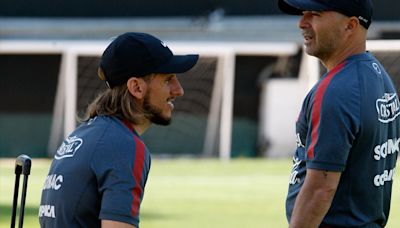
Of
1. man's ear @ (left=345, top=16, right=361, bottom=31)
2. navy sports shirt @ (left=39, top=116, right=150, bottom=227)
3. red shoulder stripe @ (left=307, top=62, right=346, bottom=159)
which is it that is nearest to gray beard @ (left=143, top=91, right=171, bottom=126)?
navy sports shirt @ (left=39, top=116, right=150, bottom=227)

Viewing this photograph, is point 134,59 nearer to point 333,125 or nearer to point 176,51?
point 333,125

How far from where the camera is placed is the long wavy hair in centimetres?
399

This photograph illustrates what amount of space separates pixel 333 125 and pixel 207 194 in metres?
9.19

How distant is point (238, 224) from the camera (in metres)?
10.6

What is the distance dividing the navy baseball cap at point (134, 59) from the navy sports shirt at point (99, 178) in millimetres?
166

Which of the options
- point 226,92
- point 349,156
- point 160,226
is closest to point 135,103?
point 349,156

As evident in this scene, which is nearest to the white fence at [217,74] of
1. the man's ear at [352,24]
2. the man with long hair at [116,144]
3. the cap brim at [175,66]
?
the man's ear at [352,24]

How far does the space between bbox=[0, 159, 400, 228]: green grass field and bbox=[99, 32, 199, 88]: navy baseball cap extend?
6.25 m

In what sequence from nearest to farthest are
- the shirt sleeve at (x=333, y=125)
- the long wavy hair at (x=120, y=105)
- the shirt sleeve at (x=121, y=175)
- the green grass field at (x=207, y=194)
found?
the shirt sleeve at (x=121, y=175) → the long wavy hair at (x=120, y=105) → the shirt sleeve at (x=333, y=125) → the green grass field at (x=207, y=194)

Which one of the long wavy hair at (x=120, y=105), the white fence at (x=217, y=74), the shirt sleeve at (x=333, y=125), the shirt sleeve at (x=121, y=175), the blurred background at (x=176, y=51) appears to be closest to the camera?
the shirt sleeve at (x=121, y=175)

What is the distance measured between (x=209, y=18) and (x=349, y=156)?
15.8 metres

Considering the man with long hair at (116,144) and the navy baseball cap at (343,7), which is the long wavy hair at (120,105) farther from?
the navy baseball cap at (343,7)

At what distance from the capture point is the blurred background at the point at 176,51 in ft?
64.9

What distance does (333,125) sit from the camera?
4238 millimetres
